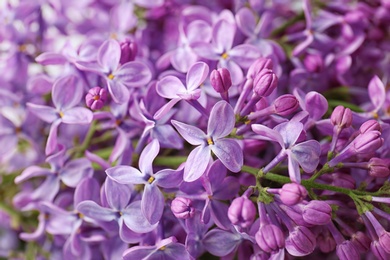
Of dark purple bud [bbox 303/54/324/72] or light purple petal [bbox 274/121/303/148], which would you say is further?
dark purple bud [bbox 303/54/324/72]

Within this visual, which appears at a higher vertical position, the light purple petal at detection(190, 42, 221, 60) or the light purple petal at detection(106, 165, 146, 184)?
the light purple petal at detection(190, 42, 221, 60)

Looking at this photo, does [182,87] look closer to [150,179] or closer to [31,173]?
[150,179]

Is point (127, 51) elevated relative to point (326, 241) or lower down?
elevated

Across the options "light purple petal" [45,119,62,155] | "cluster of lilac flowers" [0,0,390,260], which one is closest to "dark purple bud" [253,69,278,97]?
"cluster of lilac flowers" [0,0,390,260]

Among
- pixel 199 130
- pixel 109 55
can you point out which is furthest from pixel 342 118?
pixel 109 55

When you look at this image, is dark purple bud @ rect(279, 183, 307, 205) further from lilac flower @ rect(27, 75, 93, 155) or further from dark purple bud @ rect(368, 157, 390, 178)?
lilac flower @ rect(27, 75, 93, 155)
